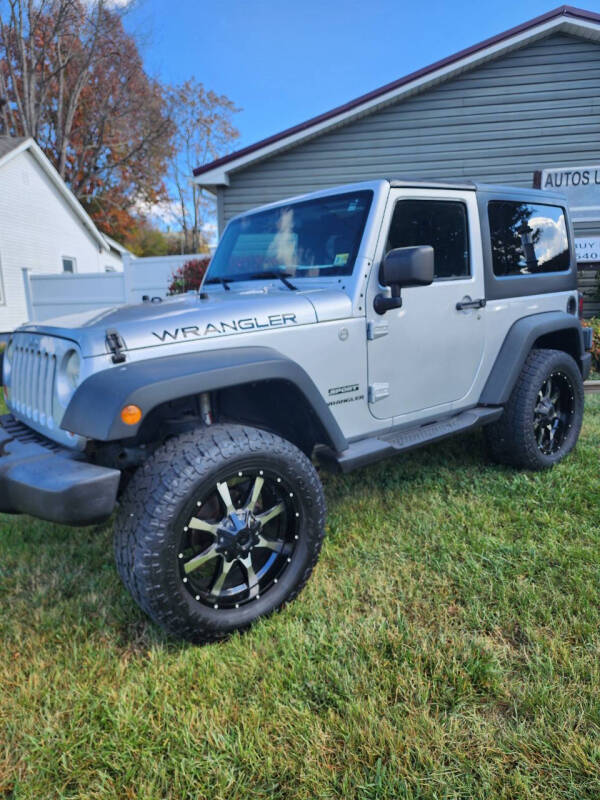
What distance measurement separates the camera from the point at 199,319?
2154 millimetres

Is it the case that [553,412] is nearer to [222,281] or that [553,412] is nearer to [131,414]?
[222,281]

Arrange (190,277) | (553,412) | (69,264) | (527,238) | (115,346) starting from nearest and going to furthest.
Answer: (115,346) → (527,238) → (553,412) → (190,277) → (69,264)

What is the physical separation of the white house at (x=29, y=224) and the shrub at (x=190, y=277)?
18.5 ft

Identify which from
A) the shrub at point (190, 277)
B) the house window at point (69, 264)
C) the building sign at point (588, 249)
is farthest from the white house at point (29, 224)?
the building sign at point (588, 249)

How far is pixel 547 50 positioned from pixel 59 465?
10.3 meters

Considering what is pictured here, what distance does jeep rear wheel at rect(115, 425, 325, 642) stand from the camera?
1.89m

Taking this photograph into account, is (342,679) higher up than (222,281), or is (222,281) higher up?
(222,281)

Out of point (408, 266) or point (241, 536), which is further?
point (408, 266)

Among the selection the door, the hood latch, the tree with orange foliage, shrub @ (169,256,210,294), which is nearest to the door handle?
the door

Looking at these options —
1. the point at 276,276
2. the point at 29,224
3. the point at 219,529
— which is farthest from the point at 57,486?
the point at 29,224

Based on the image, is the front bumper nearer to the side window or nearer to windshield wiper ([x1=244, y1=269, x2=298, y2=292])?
windshield wiper ([x1=244, y1=269, x2=298, y2=292])

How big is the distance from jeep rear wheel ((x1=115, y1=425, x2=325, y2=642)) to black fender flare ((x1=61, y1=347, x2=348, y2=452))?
0.23 metres

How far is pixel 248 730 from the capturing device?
1671 millimetres

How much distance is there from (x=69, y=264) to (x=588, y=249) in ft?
58.7
